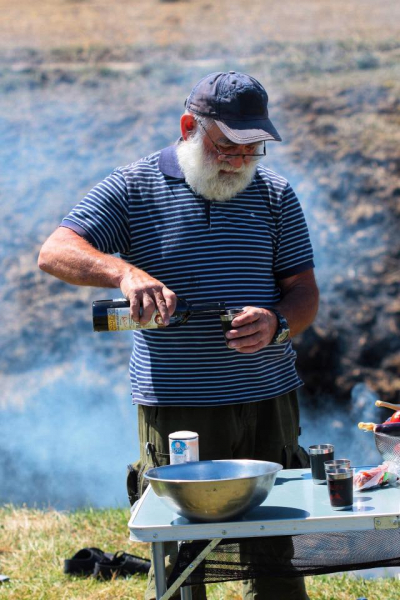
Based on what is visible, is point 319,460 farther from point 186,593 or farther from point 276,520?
point 186,593

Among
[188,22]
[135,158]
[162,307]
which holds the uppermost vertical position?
[188,22]

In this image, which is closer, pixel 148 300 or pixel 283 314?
pixel 148 300

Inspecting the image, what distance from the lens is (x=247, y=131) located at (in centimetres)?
247

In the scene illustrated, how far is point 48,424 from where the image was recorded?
566 cm

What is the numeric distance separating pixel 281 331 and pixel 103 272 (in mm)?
561

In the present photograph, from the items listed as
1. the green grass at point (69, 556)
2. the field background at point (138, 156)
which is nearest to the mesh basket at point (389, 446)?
the green grass at point (69, 556)

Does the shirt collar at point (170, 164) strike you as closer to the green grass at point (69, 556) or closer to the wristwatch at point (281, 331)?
the wristwatch at point (281, 331)

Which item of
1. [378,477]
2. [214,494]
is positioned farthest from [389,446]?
[214,494]

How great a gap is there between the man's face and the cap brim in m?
0.05

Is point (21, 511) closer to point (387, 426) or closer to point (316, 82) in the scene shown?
point (387, 426)

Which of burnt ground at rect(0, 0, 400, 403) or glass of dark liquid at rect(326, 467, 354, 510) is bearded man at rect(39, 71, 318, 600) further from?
burnt ground at rect(0, 0, 400, 403)

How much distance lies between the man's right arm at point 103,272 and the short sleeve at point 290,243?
564 millimetres

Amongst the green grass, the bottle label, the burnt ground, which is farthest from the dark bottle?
the burnt ground

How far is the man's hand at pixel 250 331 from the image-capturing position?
232cm
